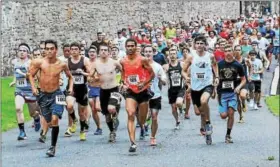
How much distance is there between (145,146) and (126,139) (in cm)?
111

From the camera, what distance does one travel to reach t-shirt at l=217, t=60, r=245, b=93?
1516cm

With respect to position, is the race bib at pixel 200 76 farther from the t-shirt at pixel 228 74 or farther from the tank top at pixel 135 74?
the tank top at pixel 135 74

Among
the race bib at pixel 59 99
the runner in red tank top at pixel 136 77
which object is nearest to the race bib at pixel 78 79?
the runner in red tank top at pixel 136 77

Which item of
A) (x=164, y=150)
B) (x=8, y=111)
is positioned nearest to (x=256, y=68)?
(x=8, y=111)

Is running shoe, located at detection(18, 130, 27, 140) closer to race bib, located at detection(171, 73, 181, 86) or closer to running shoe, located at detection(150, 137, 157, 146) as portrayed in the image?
running shoe, located at detection(150, 137, 157, 146)

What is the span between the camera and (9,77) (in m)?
30.7

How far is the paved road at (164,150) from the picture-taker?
12375mm

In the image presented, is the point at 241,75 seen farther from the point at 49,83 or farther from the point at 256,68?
the point at 256,68

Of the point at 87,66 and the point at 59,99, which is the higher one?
the point at 87,66

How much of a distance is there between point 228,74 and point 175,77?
2.44m

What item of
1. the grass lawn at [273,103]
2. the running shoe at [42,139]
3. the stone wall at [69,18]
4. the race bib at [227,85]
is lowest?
the grass lawn at [273,103]

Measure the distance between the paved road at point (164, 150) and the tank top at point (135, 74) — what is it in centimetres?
101

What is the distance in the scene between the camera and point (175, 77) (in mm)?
17469

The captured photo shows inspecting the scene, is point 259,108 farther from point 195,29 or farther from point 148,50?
point 195,29
